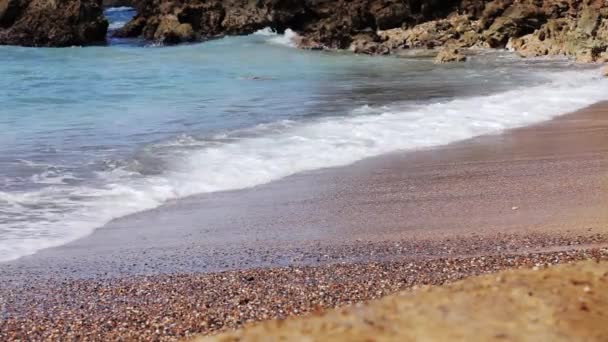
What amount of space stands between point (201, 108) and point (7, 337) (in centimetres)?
944

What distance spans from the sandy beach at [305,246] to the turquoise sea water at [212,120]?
58 centimetres

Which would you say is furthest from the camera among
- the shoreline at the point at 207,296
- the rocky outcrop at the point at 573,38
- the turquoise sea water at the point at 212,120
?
the rocky outcrop at the point at 573,38

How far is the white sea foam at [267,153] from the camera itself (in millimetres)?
6176

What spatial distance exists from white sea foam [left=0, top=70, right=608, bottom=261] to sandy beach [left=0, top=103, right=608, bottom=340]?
302 mm

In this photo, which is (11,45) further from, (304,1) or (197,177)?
(197,177)

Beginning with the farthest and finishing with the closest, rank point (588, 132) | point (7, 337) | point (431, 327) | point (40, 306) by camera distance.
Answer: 1. point (588, 132)
2. point (40, 306)
3. point (7, 337)
4. point (431, 327)

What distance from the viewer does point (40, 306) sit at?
4.32m

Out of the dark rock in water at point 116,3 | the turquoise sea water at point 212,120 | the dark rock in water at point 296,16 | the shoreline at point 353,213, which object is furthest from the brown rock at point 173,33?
the shoreline at point 353,213

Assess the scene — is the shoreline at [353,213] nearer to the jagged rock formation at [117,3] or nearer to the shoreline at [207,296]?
the shoreline at [207,296]

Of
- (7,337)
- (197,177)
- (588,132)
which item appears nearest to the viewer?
(7,337)

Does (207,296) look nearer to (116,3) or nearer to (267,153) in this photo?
(267,153)

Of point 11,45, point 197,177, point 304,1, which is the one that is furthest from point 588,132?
point 11,45

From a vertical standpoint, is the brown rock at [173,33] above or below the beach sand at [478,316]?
below

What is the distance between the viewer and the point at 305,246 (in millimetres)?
5352
